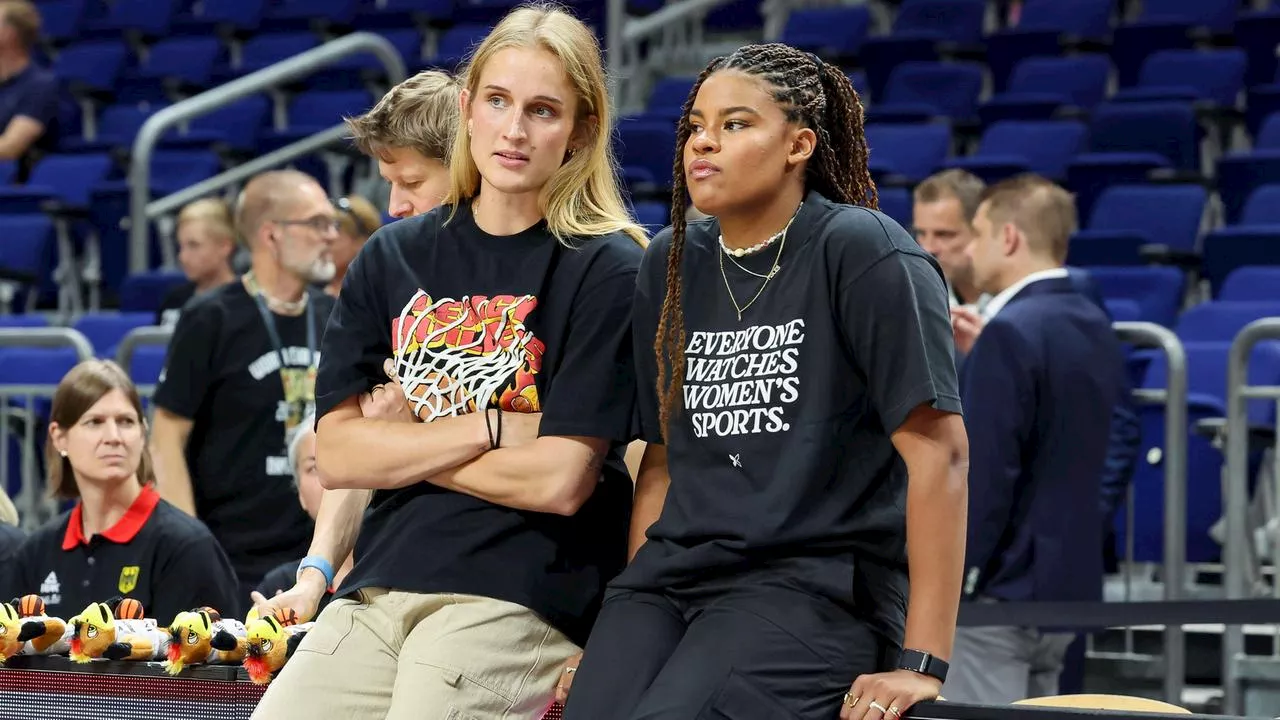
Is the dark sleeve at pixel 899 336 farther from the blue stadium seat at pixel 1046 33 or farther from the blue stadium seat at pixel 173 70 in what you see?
the blue stadium seat at pixel 173 70

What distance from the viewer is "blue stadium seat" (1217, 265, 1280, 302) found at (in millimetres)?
6949

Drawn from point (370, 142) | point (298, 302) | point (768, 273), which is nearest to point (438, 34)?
point (298, 302)

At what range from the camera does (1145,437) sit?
596 cm

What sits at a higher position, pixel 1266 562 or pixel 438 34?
pixel 438 34

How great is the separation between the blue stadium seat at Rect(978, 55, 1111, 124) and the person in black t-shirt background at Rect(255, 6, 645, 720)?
672 centimetres

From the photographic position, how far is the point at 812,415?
2.54m

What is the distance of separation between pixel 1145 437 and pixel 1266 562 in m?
0.55

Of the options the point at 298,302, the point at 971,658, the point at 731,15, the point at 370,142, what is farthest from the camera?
the point at 731,15

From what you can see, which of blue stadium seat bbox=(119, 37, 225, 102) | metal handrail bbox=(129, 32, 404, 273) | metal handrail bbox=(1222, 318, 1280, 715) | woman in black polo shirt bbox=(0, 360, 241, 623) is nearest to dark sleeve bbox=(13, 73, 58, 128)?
blue stadium seat bbox=(119, 37, 225, 102)

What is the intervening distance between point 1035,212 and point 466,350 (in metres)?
2.93

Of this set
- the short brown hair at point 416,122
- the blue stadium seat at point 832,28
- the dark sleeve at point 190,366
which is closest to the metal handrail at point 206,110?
the blue stadium seat at point 832,28

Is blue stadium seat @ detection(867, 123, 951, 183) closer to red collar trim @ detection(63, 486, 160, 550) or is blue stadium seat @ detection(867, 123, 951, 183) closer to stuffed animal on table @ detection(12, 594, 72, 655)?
red collar trim @ detection(63, 486, 160, 550)

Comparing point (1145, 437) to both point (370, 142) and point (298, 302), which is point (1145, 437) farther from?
point (370, 142)

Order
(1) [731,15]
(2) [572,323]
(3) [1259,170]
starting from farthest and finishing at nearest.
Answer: (1) [731,15]
(3) [1259,170]
(2) [572,323]
